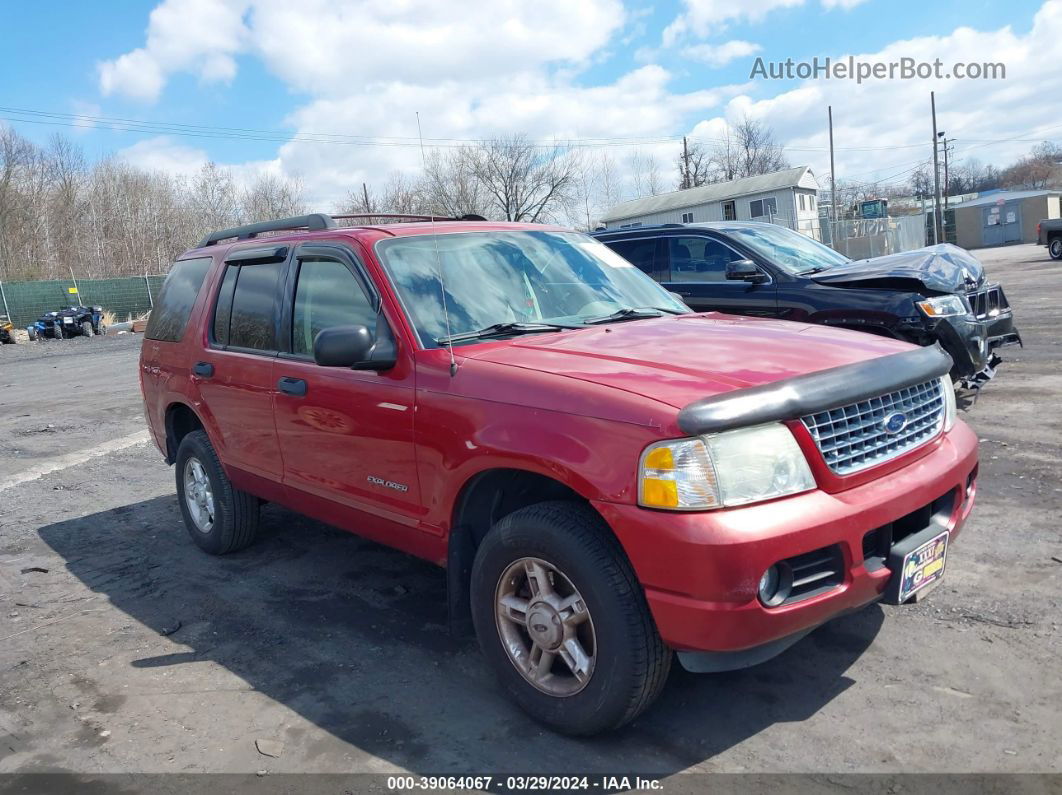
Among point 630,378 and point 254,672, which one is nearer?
point 630,378

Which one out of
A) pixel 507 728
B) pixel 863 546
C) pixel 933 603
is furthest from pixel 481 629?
pixel 933 603

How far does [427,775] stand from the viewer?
2961 mm

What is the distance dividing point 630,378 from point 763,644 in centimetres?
99

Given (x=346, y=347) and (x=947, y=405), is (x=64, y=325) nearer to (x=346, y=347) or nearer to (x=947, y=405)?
(x=346, y=347)

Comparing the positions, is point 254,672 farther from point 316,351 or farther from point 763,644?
point 763,644

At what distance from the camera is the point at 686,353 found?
3.29 m

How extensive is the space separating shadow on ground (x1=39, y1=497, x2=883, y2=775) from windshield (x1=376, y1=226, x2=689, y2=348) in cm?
149

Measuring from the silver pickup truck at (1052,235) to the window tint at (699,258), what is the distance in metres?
23.8

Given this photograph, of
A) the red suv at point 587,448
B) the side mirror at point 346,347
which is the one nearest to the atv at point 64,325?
the red suv at point 587,448

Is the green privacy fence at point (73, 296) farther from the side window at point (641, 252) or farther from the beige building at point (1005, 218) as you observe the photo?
the beige building at point (1005, 218)

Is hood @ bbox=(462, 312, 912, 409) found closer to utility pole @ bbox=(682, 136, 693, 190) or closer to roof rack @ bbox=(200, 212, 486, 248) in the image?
roof rack @ bbox=(200, 212, 486, 248)

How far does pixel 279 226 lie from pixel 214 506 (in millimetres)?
1823

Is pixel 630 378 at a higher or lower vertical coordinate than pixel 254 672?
higher

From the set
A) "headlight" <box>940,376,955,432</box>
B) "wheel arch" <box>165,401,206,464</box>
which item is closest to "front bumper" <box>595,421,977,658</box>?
"headlight" <box>940,376,955,432</box>
